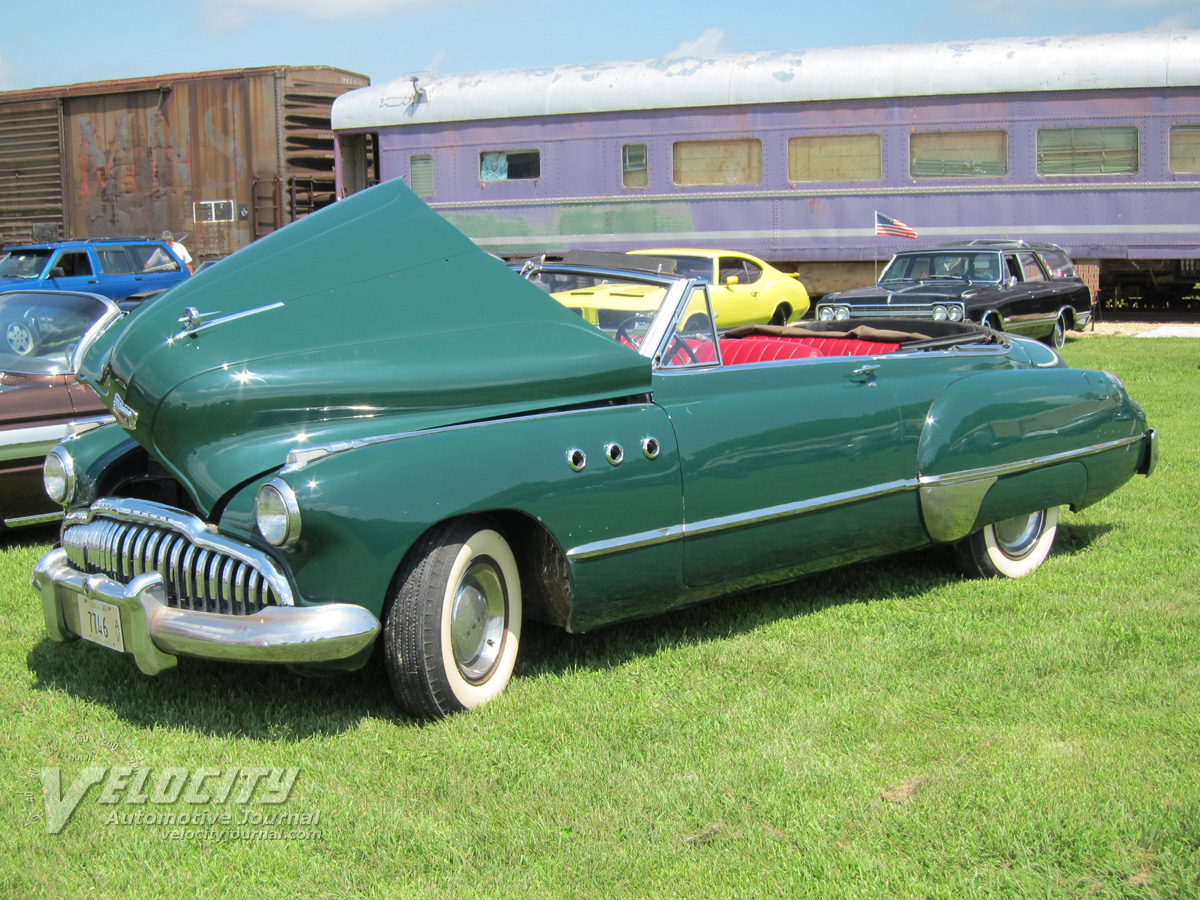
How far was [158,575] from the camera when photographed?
3445 millimetres

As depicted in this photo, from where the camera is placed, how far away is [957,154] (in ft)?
48.9

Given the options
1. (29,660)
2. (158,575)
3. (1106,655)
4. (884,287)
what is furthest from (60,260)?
(1106,655)

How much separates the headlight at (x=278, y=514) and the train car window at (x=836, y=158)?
1322cm

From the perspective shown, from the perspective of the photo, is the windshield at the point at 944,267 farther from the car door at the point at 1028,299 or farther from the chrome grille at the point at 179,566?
the chrome grille at the point at 179,566

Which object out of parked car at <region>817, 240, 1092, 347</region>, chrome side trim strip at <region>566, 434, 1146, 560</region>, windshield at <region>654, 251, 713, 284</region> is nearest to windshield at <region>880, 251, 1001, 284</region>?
parked car at <region>817, 240, 1092, 347</region>

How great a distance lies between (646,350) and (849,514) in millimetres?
1007

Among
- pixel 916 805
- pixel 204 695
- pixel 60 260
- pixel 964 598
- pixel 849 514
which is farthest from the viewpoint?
pixel 60 260

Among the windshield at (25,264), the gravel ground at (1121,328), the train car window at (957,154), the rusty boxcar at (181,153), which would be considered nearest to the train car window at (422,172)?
the rusty boxcar at (181,153)

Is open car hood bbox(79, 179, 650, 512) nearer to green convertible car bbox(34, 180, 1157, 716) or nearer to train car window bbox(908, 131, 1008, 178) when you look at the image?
green convertible car bbox(34, 180, 1157, 716)

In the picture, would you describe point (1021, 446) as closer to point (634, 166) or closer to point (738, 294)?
point (738, 294)

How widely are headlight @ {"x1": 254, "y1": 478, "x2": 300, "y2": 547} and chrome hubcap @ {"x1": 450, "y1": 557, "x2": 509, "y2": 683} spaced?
59 centimetres

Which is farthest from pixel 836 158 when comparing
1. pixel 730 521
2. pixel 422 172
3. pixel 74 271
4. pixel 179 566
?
pixel 179 566

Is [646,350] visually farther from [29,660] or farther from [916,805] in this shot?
[29,660]

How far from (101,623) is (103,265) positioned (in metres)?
12.1
